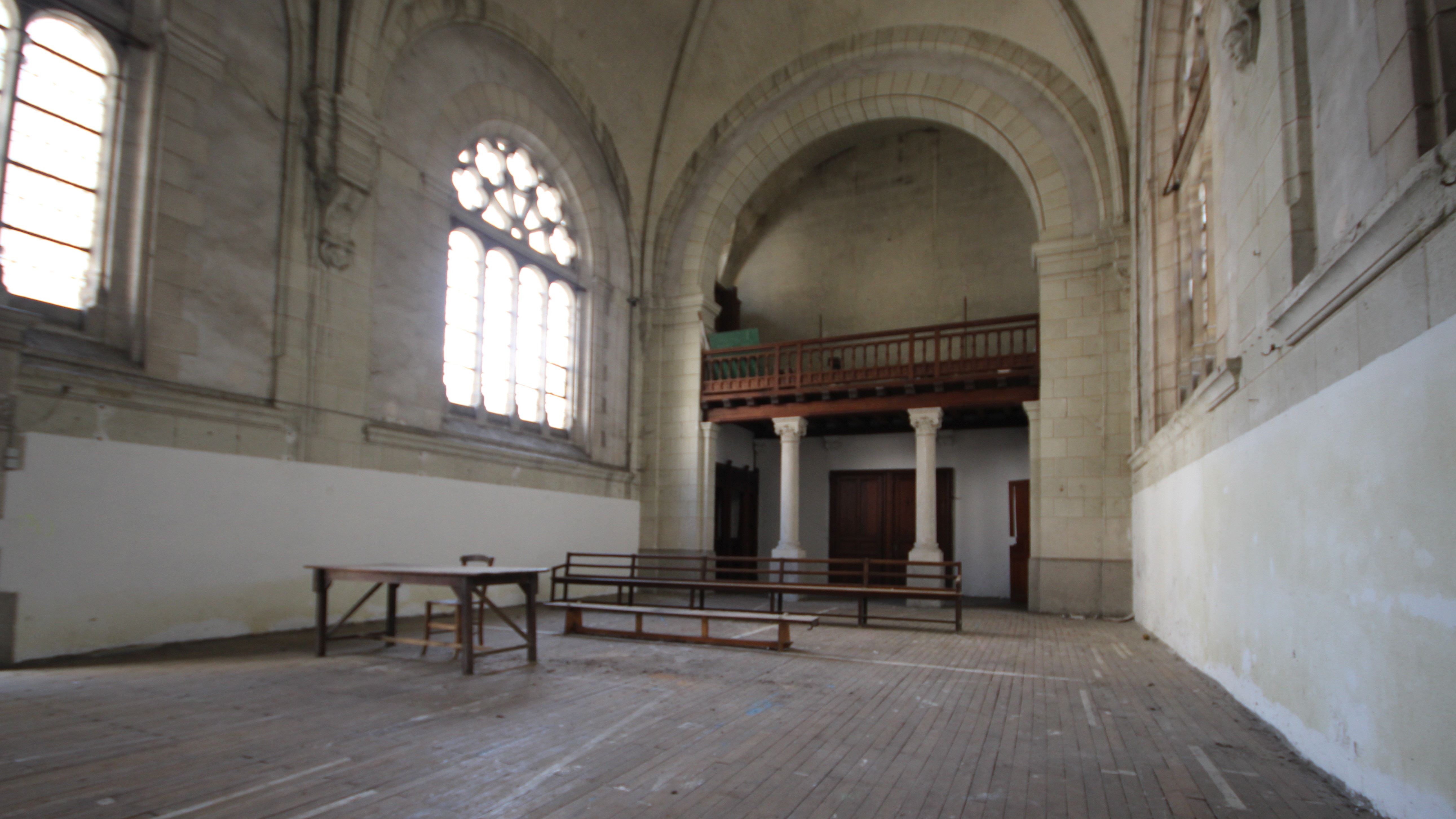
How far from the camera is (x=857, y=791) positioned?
11.3 ft

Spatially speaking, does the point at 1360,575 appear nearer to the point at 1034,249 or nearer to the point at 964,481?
the point at 1034,249

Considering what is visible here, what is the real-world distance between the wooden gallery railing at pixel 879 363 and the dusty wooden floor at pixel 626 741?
6.74 metres

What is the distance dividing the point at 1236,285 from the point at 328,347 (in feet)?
28.3

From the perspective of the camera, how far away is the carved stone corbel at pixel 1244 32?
479cm

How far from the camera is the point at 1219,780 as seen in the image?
3658mm

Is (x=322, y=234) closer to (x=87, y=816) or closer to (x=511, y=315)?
(x=511, y=315)

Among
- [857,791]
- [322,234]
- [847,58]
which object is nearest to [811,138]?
[847,58]

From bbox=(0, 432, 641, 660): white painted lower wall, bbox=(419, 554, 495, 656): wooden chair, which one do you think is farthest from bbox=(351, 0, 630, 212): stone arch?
bbox=(419, 554, 495, 656): wooden chair

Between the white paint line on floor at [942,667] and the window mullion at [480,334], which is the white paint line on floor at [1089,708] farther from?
the window mullion at [480,334]

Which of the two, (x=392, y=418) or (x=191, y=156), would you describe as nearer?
(x=191, y=156)

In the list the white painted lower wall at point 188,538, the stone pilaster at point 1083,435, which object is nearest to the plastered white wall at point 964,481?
the stone pilaster at point 1083,435

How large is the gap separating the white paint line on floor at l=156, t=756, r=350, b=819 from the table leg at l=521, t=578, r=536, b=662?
2.68 metres

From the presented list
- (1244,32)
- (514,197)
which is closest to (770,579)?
(514,197)

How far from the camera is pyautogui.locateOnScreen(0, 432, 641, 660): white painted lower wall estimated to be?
20.8 feet
